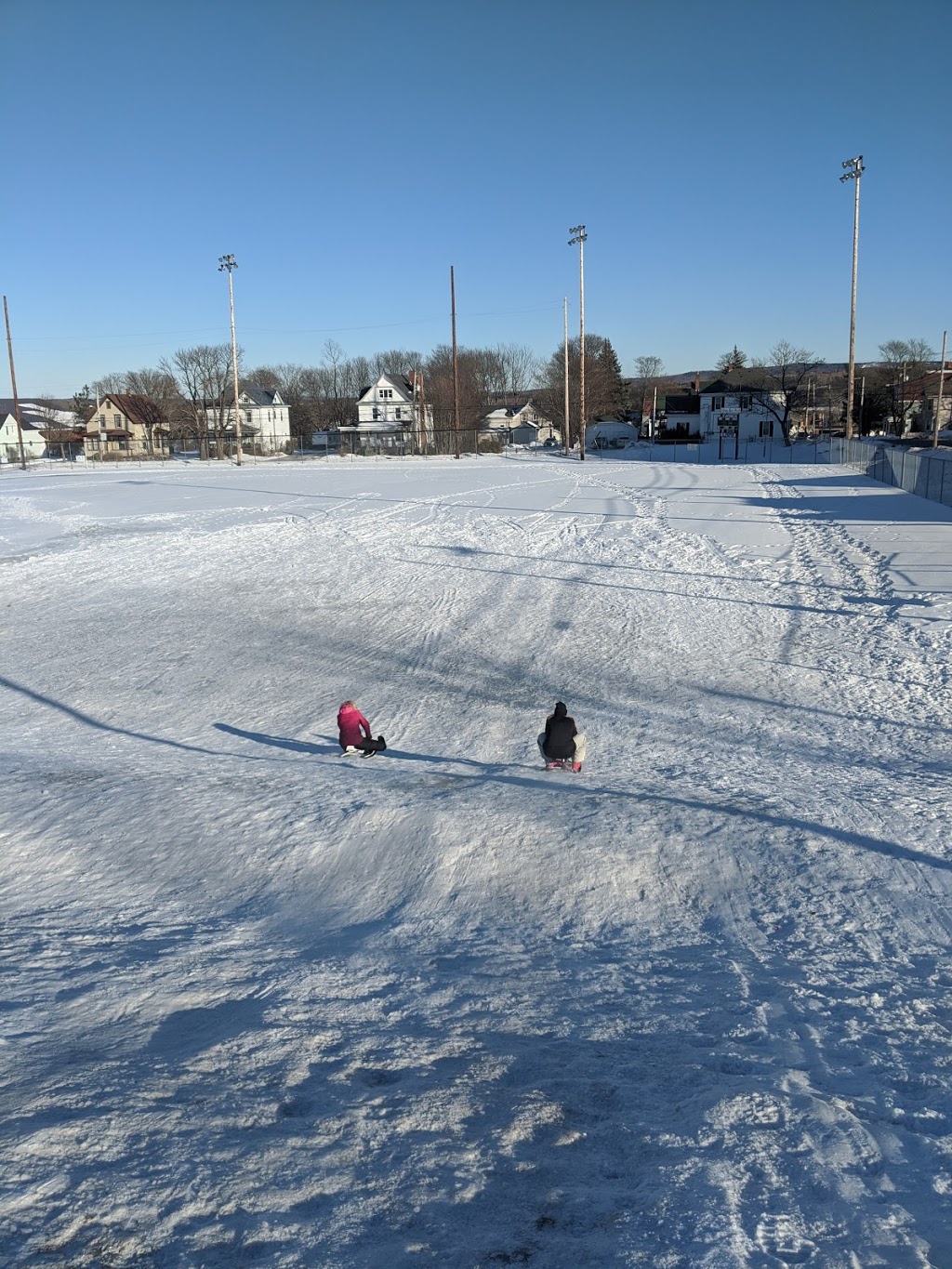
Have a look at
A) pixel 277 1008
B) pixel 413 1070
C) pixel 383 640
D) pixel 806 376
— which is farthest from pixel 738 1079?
pixel 806 376

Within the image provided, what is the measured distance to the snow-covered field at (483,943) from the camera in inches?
153

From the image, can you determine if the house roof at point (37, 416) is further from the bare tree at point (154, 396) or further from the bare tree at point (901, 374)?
the bare tree at point (901, 374)

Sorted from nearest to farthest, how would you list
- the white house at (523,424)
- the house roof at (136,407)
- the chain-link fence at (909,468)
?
the chain-link fence at (909,468) < the house roof at (136,407) < the white house at (523,424)

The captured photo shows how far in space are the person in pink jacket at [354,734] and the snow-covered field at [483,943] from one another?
1.03 feet

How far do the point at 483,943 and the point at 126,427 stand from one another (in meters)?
113

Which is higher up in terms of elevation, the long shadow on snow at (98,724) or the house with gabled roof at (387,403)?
the house with gabled roof at (387,403)

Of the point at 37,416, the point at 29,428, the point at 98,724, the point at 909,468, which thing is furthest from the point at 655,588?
the point at 37,416

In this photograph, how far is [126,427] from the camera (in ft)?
354

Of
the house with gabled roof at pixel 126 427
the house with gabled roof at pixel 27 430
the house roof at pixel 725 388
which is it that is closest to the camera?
the house with gabled roof at pixel 27 430

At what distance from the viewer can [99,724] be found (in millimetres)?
13188

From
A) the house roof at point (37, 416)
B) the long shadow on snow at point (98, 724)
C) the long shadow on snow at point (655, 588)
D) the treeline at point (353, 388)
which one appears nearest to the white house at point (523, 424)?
the treeline at point (353, 388)

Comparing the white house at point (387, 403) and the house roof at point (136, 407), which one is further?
the white house at point (387, 403)

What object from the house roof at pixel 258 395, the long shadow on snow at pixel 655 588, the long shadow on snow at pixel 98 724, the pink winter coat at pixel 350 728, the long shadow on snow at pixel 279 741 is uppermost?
the house roof at pixel 258 395

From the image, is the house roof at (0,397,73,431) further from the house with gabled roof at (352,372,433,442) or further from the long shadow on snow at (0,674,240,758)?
the long shadow on snow at (0,674,240,758)
